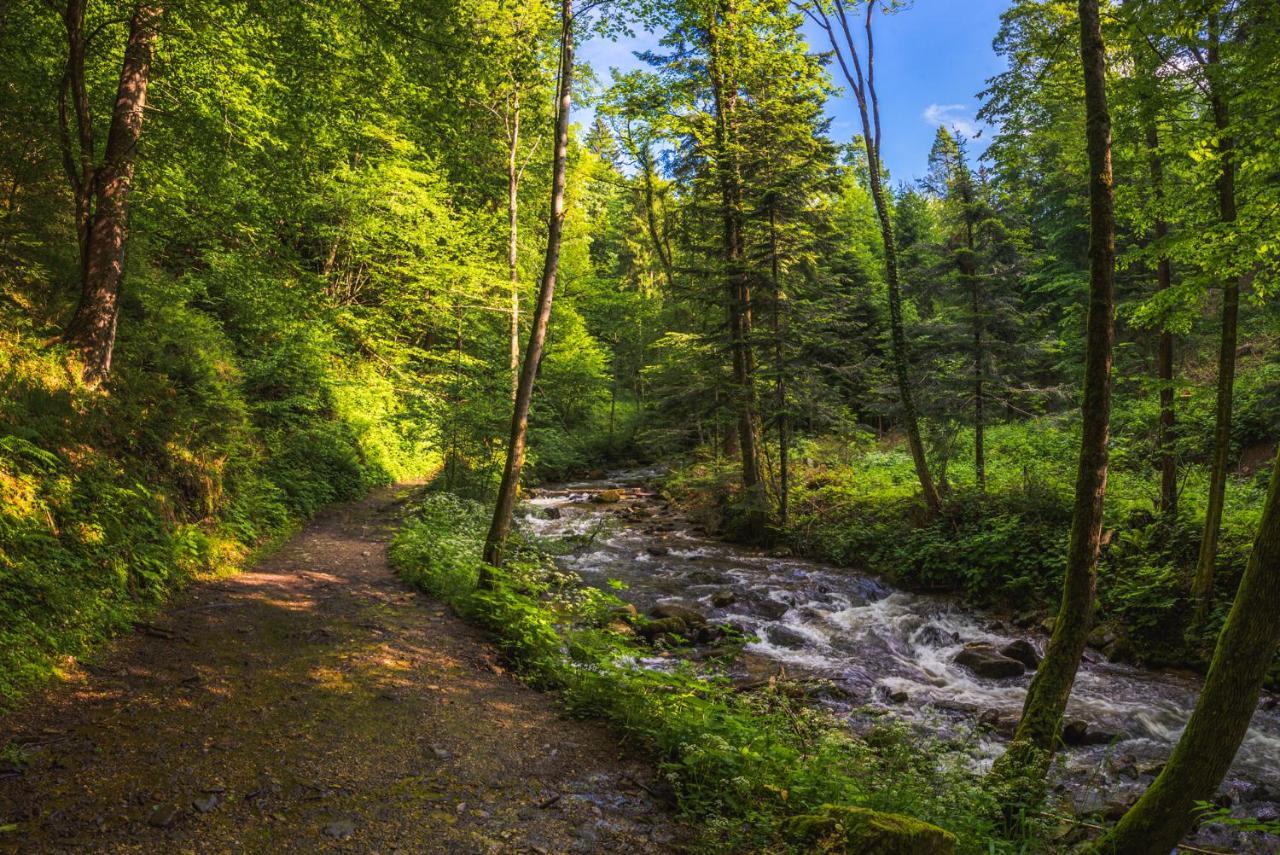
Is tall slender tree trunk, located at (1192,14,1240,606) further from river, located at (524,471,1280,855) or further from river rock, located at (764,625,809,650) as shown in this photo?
river rock, located at (764,625,809,650)

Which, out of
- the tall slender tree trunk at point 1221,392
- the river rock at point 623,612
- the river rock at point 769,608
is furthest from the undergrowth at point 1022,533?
the river rock at point 623,612

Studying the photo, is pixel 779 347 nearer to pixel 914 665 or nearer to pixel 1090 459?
pixel 914 665

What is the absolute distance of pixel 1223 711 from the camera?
3621 mm

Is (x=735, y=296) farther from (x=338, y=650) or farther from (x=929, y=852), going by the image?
(x=929, y=852)

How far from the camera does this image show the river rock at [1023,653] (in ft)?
30.1

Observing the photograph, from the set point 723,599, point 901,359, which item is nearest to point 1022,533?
point 901,359

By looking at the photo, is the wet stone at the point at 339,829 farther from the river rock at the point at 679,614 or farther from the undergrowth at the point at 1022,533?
the undergrowth at the point at 1022,533

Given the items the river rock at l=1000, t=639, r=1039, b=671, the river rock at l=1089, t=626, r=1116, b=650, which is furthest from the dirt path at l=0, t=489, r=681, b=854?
the river rock at l=1089, t=626, r=1116, b=650

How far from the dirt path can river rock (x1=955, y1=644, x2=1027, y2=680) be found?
6610 millimetres

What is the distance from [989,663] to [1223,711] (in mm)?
5933

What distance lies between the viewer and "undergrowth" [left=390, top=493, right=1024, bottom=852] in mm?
4094

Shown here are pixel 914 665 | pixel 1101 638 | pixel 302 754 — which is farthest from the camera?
pixel 1101 638

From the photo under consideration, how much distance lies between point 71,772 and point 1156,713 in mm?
10895

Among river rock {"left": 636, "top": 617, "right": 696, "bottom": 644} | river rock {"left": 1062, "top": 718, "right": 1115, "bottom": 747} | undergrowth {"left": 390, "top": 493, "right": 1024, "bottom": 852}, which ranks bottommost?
river rock {"left": 1062, "top": 718, "right": 1115, "bottom": 747}
